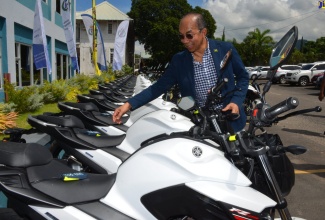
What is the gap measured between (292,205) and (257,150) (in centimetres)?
278

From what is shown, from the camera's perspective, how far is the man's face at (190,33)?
2.59 metres

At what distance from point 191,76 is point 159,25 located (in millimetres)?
42721

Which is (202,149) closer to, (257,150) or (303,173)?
(257,150)

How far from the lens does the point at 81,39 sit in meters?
39.7

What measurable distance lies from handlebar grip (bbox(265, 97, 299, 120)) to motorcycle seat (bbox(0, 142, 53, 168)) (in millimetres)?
1414

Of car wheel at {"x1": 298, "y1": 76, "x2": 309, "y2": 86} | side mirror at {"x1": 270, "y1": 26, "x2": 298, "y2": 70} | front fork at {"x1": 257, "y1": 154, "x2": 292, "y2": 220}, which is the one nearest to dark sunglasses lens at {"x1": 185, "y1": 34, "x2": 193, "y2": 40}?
side mirror at {"x1": 270, "y1": 26, "x2": 298, "y2": 70}

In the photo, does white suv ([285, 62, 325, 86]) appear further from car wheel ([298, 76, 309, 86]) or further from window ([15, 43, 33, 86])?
window ([15, 43, 33, 86])

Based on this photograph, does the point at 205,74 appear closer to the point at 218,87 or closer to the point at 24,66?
the point at 218,87

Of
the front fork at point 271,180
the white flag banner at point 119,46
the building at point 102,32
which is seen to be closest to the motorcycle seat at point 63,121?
the front fork at point 271,180

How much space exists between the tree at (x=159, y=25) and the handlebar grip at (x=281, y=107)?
42460mm

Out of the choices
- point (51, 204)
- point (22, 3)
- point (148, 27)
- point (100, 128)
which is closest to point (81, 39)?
point (148, 27)

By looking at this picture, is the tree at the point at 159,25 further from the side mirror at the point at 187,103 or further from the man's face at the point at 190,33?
the side mirror at the point at 187,103

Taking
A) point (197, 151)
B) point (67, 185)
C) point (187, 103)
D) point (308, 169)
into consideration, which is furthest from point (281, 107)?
point (308, 169)

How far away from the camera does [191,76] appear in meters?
3.07
